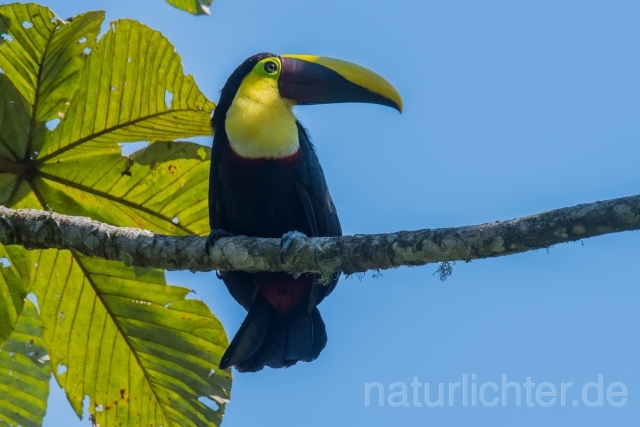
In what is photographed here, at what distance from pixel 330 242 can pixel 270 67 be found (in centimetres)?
161

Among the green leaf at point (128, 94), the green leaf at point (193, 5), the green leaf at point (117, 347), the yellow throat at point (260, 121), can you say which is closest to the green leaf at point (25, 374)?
the green leaf at point (117, 347)

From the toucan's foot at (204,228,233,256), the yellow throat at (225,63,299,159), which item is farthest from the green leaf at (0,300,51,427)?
the yellow throat at (225,63,299,159)

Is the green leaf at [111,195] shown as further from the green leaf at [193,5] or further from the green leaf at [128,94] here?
the green leaf at [193,5]

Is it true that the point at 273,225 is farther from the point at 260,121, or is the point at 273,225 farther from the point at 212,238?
the point at 212,238

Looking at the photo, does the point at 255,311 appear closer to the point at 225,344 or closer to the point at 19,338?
the point at 225,344

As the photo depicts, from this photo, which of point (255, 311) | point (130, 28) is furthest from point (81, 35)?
point (255, 311)

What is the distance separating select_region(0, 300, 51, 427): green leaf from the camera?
14.0ft

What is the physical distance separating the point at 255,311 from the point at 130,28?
4.87 feet

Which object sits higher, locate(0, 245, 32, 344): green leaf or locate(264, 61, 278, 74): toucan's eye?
locate(264, 61, 278, 74): toucan's eye

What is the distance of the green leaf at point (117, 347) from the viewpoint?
418 centimetres

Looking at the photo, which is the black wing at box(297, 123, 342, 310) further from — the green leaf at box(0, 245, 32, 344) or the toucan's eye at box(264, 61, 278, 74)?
the green leaf at box(0, 245, 32, 344)

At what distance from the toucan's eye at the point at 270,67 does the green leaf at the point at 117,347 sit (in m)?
1.22

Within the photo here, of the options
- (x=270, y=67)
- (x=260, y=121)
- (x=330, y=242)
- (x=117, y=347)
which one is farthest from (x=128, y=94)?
(x=330, y=242)

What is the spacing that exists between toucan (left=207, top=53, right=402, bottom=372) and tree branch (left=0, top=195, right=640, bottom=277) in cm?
62
